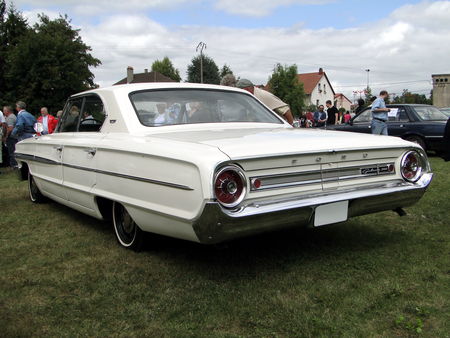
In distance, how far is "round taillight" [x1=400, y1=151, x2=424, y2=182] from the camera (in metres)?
3.39

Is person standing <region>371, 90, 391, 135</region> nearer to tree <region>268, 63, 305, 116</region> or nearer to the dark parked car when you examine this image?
the dark parked car

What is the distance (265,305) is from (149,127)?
168 centimetres

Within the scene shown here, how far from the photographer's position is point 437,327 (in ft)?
7.39

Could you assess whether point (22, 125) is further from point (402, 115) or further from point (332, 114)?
point (402, 115)

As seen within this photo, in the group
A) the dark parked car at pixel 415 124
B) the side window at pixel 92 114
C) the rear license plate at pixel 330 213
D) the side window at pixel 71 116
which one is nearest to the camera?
the rear license plate at pixel 330 213

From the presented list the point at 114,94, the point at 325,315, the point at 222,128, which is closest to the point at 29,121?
the point at 114,94

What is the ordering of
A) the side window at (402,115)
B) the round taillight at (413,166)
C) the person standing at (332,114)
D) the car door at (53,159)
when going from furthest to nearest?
the person standing at (332,114)
the side window at (402,115)
the car door at (53,159)
the round taillight at (413,166)

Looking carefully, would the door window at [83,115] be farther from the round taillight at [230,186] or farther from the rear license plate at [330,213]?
the rear license plate at [330,213]

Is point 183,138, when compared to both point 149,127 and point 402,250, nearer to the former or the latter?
point 149,127

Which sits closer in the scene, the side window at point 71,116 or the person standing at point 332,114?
the side window at point 71,116

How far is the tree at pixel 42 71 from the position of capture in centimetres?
3297

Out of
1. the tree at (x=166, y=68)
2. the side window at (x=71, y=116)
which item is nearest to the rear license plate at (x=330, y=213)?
the side window at (x=71, y=116)

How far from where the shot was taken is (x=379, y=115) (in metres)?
9.39

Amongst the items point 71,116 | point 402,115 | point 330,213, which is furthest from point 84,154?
point 402,115
